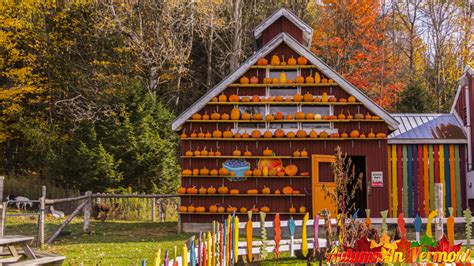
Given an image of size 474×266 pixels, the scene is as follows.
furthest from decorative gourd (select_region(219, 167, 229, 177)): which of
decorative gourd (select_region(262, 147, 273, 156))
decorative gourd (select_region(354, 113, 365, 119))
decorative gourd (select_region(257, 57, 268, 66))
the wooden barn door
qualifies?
decorative gourd (select_region(354, 113, 365, 119))

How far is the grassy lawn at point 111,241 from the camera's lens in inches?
574

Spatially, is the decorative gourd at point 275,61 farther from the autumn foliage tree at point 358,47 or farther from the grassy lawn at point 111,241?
the autumn foliage tree at point 358,47

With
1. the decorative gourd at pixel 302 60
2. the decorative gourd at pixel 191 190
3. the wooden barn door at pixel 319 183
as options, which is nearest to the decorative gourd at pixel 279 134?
the wooden barn door at pixel 319 183

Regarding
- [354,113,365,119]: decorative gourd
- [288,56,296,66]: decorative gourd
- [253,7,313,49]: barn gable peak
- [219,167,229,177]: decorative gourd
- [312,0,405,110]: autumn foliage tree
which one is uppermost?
[312,0,405,110]: autumn foliage tree

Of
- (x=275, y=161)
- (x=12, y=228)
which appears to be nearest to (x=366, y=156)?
(x=275, y=161)

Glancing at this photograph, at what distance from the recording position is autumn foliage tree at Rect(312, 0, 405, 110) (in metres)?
36.2

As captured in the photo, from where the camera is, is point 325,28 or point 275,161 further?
point 325,28

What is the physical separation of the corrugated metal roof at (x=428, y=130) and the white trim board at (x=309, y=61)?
4.85ft

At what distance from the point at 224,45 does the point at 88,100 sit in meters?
9.35

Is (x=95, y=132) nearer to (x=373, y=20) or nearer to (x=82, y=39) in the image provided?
(x=82, y=39)

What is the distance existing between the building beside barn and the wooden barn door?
3cm

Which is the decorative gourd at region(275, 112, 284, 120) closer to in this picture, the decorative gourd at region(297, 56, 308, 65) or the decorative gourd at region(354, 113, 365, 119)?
the decorative gourd at region(297, 56, 308, 65)

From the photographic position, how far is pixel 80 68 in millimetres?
35938

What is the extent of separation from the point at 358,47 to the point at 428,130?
1669 cm
